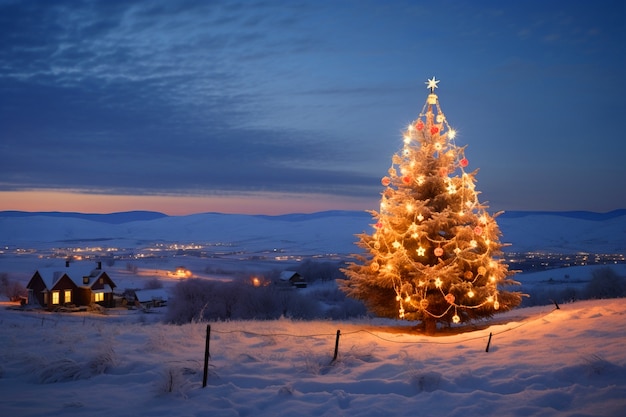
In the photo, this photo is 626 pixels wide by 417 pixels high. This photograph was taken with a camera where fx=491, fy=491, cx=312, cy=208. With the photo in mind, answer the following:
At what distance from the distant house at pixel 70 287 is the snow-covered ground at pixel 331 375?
123ft

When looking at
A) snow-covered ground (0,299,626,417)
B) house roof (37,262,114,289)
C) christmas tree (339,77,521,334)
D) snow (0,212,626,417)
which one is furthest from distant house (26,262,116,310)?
christmas tree (339,77,521,334)

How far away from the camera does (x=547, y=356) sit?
8570mm

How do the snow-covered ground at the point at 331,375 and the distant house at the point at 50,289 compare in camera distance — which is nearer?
the snow-covered ground at the point at 331,375

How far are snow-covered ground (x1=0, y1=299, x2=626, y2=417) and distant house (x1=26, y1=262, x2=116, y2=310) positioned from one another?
1475 inches

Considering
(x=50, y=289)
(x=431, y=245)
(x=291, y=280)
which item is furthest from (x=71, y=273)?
(x=431, y=245)

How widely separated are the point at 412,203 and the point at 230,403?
28.6 feet

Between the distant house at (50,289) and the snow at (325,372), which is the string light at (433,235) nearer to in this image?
the snow at (325,372)

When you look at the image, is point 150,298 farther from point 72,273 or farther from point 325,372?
point 325,372

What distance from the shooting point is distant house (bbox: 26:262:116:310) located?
44.8 metres

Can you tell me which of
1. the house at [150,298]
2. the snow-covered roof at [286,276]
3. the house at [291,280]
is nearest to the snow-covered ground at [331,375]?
the house at [150,298]

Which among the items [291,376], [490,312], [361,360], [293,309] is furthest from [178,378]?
[293,309]

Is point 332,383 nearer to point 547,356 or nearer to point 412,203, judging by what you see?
point 547,356

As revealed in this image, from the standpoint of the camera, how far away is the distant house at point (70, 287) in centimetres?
4478

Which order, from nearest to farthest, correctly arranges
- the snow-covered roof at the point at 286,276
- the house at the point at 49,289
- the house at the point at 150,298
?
1. the house at the point at 49,289
2. the house at the point at 150,298
3. the snow-covered roof at the point at 286,276
